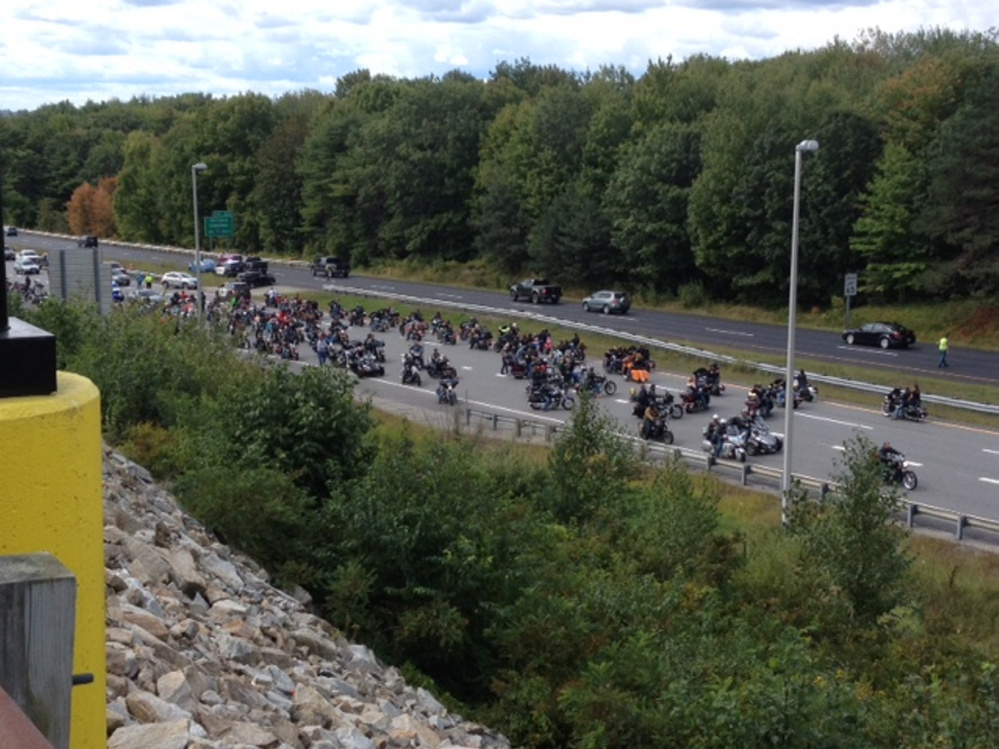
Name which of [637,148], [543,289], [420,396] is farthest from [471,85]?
[420,396]

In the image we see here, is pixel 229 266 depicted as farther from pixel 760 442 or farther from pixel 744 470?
pixel 744 470

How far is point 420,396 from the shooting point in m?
44.1

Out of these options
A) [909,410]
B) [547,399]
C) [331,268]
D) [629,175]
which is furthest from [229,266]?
[909,410]

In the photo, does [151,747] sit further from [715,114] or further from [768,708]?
[715,114]

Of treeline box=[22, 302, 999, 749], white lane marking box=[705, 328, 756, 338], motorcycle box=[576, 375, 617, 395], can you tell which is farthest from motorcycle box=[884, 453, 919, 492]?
white lane marking box=[705, 328, 756, 338]

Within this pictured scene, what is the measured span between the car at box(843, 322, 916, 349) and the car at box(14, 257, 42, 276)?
42759mm

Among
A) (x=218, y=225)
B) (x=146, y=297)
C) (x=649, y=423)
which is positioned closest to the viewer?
(x=649, y=423)

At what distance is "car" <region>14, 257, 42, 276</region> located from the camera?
72125 millimetres

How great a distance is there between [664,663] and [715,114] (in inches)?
2470

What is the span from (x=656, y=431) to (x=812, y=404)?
7864 mm

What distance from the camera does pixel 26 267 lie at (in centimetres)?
7419

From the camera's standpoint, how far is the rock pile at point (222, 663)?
779 centimetres

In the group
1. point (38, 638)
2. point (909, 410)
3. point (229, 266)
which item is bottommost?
point (909, 410)

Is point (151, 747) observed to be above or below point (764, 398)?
above
